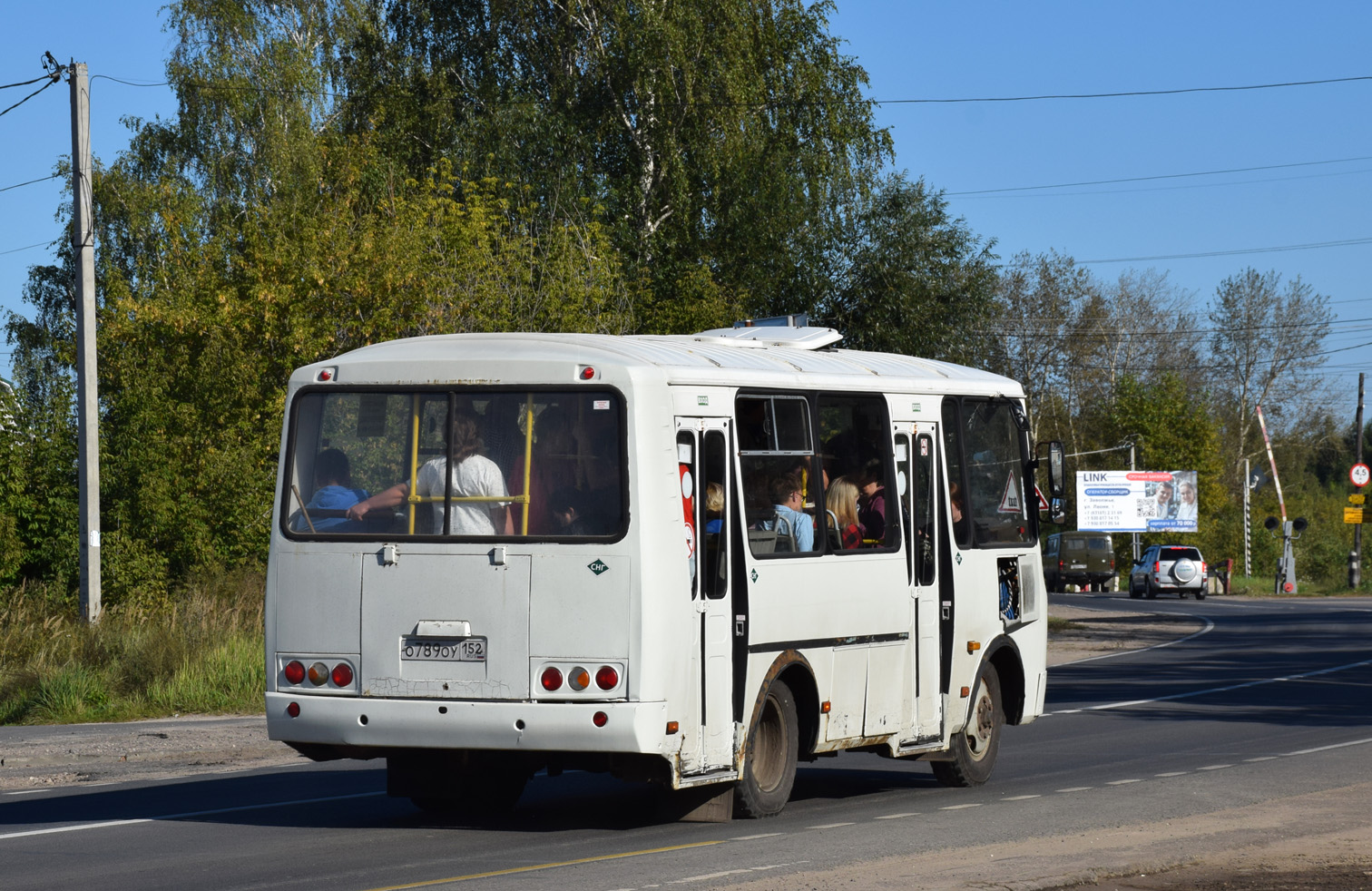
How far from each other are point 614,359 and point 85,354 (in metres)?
15.6

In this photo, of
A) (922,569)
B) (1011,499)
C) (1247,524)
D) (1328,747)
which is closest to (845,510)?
(922,569)

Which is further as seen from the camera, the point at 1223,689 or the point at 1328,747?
the point at 1223,689

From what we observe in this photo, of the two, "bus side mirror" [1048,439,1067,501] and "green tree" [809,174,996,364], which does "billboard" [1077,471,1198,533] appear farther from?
"bus side mirror" [1048,439,1067,501]

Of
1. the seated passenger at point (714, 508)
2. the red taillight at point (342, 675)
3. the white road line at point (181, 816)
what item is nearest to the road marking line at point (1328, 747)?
the seated passenger at point (714, 508)

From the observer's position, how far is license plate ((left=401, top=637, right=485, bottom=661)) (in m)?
9.91

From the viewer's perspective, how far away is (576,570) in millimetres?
9844

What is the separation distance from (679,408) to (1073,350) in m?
81.6

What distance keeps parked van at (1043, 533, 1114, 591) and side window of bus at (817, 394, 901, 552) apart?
70755 mm

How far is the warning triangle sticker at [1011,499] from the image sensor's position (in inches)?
537

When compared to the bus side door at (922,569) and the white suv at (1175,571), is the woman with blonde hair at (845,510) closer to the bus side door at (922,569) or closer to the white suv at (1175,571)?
the bus side door at (922,569)

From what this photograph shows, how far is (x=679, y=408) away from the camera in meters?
10.4

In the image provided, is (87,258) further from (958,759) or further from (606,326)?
(958,759)

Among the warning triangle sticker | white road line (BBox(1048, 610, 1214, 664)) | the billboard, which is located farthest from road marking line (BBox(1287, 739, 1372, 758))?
the billboard

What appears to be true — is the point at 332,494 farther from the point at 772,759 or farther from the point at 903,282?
the point at 903,282
